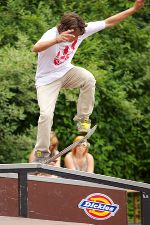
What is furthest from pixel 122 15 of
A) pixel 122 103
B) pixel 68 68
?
pixel 122 103

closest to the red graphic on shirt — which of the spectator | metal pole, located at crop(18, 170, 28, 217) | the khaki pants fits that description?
the khaki pants

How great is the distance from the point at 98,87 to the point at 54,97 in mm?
4329

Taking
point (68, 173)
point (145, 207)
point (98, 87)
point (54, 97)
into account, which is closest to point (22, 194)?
point (68, 173)

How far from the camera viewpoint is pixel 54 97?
32.6 feet

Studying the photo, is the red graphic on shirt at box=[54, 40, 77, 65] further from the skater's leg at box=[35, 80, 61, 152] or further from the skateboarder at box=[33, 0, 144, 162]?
the skater's leg at box=[35, 80, 61, 152]

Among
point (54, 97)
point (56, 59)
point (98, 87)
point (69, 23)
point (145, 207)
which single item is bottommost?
point (98, 87)

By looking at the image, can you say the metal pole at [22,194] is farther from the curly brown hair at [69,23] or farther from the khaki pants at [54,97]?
the curly brown hair at [69,23]

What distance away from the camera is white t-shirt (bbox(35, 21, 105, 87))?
967 cm

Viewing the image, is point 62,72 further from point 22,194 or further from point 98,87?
point 98,87

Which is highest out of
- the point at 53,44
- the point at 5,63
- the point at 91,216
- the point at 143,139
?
the point at 53,44

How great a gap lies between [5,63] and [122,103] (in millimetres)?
2384

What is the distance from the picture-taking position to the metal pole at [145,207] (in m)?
9.05

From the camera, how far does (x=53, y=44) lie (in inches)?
360

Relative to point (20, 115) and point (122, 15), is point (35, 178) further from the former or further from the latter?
point (20, 115)
